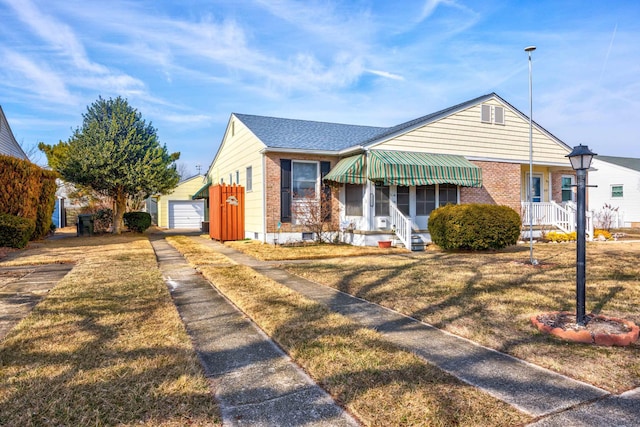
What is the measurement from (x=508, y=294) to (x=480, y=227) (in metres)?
5.67

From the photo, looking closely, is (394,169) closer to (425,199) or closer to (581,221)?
(425,199)

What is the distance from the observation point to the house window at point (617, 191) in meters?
28.1

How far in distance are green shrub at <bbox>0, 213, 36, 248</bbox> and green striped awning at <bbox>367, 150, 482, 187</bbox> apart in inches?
453

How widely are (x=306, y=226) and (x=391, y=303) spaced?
28.2 feet

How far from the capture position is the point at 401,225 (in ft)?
44.5

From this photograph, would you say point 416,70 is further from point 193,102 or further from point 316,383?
point 316,383

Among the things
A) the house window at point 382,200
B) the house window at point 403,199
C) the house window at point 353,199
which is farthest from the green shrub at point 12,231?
the house window at point 403,199

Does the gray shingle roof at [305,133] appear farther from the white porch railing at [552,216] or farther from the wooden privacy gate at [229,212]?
the white porch railing at [552,216]

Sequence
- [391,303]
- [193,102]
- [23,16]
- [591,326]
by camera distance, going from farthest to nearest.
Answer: [193,102] → [23,16] → [391,303] → [591,326]

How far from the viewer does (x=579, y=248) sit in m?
4.55

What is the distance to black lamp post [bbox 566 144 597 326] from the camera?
4.36m

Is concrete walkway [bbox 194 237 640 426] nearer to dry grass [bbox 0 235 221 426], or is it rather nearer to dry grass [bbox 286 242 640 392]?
dry grass [bbox 286 242 640 392]

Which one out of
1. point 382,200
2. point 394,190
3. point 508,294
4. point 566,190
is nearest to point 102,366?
point 508,294

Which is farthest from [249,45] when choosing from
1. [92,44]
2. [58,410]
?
[58,410]
